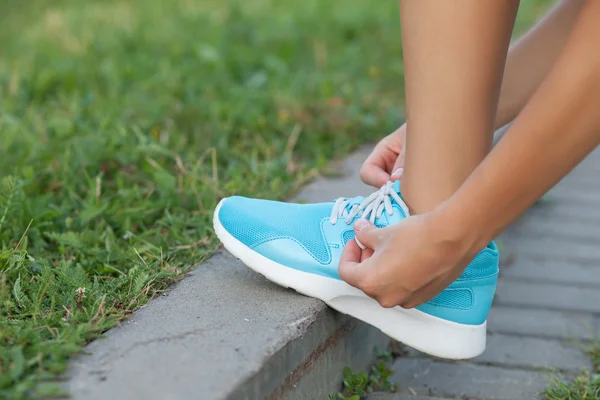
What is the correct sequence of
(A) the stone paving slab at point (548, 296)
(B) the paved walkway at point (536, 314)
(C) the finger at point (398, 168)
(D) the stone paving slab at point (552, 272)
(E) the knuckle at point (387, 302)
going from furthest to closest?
(D) the stone paving slab at point (552, 272), (A) the stone paving slab at point (548, 296), (B) the paved walkway at point (536, 314), (C) the finger at point (398, 168), (E) the knuckle at point (387, 302)

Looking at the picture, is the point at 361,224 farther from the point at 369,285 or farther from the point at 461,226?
the point at 461,226

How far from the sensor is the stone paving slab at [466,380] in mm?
1768

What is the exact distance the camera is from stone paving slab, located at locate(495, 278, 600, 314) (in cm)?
215

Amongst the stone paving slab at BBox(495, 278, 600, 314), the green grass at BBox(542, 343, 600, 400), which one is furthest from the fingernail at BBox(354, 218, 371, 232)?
the stone paving slab at BBox(495, 278, 600, 314)

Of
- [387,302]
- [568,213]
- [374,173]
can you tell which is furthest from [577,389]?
[568,213]

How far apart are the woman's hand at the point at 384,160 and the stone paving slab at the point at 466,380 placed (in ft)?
1.37

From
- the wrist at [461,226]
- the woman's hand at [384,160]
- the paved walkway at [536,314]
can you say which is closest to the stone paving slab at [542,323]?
the paved walkway at [536,314]

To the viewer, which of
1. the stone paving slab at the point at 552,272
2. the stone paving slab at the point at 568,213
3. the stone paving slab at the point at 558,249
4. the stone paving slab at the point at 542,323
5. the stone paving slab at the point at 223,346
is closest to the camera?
the stone paving slab at the point at 223,346

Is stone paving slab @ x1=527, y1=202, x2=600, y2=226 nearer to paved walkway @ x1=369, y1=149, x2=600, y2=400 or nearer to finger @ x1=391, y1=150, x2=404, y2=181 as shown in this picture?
paved walkway @ x1=369, y1=149, x2=600, y2=400

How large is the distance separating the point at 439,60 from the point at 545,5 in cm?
412

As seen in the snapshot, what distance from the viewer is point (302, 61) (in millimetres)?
3531

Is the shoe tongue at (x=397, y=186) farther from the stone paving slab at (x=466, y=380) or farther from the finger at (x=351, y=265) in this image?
the stone paving slab at (x=466, y=380)

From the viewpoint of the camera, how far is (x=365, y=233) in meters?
1.54

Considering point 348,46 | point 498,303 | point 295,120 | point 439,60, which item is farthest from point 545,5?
point 439,60
